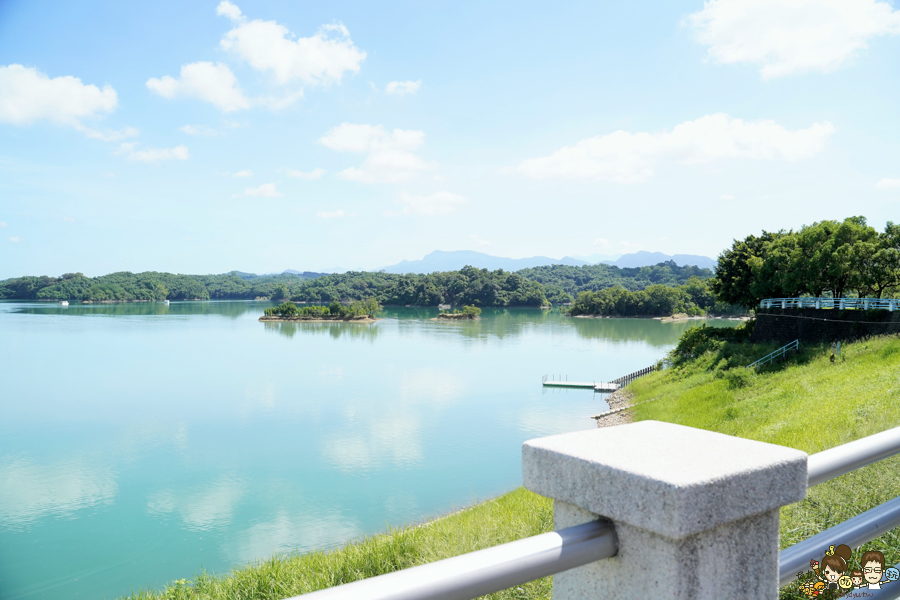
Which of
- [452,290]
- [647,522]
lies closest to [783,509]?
[647,522]

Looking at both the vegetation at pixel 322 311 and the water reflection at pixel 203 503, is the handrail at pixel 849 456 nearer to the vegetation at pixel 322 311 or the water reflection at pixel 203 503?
the water reflection at pixel 203 503

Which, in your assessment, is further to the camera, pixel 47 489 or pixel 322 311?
pixel 322 311

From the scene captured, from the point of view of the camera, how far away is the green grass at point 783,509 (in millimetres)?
3580

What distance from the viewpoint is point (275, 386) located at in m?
36.1

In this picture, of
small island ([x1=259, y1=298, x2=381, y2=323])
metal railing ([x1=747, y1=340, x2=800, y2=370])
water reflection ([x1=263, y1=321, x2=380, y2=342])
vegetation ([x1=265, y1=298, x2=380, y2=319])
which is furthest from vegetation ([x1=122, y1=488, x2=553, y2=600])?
vegetation ([x1=265, y1=298, x2=380, y2=319])

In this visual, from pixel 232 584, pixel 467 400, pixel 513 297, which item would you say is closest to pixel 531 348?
pixel 467 400

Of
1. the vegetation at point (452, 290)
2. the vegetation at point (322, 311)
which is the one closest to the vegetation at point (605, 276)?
the vegetation at point (452, 290)

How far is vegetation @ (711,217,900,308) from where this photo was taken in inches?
1015

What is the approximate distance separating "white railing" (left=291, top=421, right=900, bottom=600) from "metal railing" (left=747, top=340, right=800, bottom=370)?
24933 millimetres

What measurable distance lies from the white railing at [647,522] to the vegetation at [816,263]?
29.9m

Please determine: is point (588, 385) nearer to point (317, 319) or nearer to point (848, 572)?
point (848, 572)

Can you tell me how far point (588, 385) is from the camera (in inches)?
1344

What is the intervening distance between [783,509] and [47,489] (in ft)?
73.1

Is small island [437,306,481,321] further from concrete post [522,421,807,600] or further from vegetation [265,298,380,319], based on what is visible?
concrete post [522,421,807,600]
